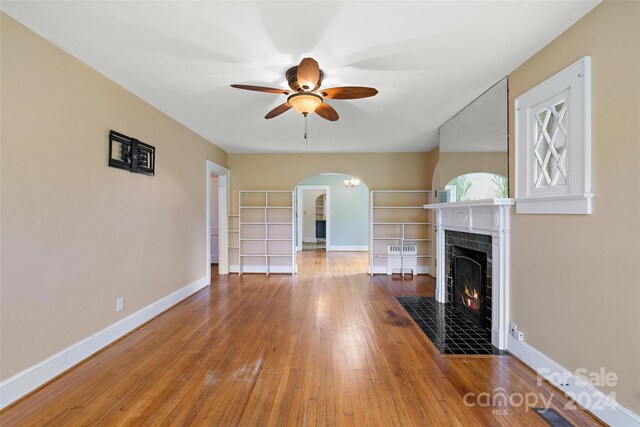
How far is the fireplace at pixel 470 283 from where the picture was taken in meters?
2.93

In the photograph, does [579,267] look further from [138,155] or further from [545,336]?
[138,155]

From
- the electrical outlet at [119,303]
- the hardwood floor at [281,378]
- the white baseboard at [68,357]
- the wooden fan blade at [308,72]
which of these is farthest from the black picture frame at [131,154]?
the wooden fan blade at [308,72]

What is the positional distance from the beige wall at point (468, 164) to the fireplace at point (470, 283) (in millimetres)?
894

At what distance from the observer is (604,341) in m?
1.65

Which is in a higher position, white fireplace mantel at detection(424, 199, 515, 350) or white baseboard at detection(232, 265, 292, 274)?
white fireplace mantel at detection(424, 199, 515, 350)

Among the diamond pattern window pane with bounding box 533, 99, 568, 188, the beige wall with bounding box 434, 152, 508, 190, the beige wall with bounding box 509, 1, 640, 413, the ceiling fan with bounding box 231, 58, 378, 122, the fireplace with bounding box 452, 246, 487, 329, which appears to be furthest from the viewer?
the fireplace with bounding box 452, 246, 487, 329

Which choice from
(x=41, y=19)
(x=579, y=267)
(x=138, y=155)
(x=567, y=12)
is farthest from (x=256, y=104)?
(x=579, y=267)

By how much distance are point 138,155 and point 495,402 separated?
3.86 meters

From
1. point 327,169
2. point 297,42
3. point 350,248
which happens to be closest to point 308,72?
point 297,42

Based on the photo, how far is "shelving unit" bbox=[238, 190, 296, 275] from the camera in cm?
580

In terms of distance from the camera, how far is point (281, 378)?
2.12 metres

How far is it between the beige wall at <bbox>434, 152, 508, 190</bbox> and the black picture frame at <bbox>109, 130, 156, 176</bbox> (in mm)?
3674

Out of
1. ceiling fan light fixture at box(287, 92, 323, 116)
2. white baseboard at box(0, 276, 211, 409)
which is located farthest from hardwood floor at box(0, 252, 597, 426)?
ceiling fan light fixture at box(287, 92, 323, 116)

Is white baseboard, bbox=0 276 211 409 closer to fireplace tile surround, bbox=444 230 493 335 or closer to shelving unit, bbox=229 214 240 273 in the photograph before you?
Answer: shelving unit, bbox=229 214 240 273
